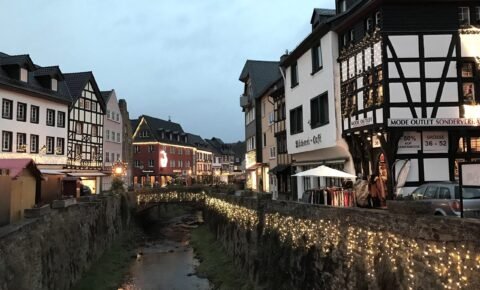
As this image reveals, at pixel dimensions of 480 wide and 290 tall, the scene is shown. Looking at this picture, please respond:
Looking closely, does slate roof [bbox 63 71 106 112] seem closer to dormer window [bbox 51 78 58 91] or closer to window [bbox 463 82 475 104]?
dormer window [bbox 51 78 58 91]

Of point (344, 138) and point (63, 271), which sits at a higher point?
point (344, 138)

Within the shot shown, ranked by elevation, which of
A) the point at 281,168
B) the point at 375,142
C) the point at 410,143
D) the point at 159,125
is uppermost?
the point at 159,125

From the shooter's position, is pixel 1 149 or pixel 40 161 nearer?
pixel 1 149

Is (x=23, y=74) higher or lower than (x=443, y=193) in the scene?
higher

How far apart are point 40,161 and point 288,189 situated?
73.4ft

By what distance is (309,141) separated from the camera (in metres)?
29.5

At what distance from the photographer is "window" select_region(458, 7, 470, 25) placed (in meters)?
21.2

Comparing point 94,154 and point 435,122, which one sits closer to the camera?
point 435,122

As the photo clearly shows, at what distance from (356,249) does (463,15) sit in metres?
15.1

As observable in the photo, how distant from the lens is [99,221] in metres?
29.8

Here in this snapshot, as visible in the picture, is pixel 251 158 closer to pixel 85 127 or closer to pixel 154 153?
pixel 85 127

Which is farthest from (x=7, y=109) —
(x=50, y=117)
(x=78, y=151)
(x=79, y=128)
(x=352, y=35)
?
(x=352, y=35)

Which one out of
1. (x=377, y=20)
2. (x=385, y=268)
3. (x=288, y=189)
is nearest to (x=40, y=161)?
(x=288, y=189)

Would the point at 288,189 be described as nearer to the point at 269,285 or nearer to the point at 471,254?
the point at 269,285
